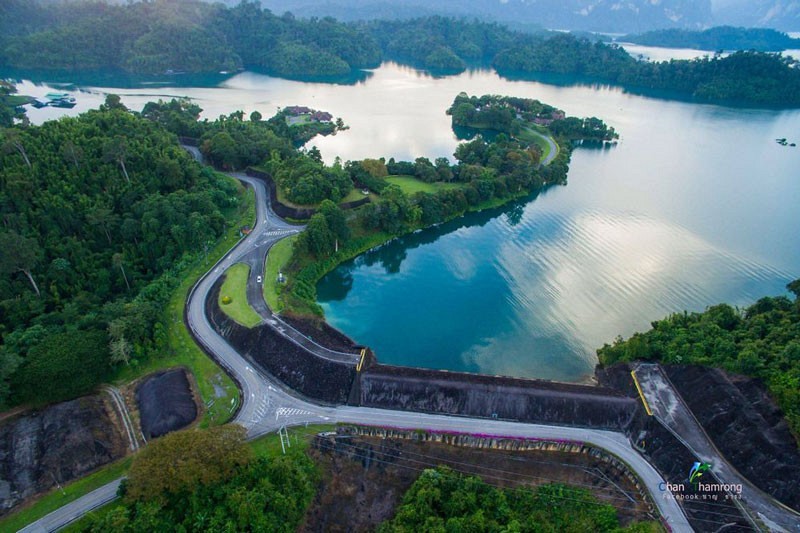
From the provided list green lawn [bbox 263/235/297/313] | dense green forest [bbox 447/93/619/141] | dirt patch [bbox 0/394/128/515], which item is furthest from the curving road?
dense green forest [bbox 447/93/619/141]

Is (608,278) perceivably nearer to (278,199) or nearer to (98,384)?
(278,199)

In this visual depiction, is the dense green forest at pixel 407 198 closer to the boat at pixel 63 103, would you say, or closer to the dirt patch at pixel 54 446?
the dirt patch at pixel 54 446

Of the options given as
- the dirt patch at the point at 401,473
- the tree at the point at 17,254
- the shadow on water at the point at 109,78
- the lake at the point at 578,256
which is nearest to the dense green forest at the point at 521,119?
the lake at the point at 578,256

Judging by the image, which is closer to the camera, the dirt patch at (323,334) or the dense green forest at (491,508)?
the dense green forest at (491,508)

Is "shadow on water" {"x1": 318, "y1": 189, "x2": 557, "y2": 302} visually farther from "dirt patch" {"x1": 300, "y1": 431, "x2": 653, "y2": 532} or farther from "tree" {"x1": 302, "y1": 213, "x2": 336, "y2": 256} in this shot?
"dirt patch" {"x1": 300, "y1": 431, "x2": 653, "y2": 532}

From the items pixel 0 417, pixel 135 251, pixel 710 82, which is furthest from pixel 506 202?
pixel 710 82

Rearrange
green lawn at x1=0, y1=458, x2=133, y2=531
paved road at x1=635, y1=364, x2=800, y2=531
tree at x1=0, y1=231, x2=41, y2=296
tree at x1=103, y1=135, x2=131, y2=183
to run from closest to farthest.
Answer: green lawn at x1=0, y1=458, x2=133, y2=531
paved road at x1=635, y1=364, x2=800, y2=531
tree at x1=0, y1=231, x2=41, y2=296
tree at x1=103, y1=135, x2=131, y2=183

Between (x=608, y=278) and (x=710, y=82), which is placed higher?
(x=710, y=82)
